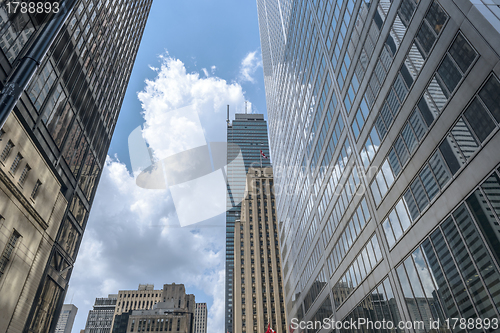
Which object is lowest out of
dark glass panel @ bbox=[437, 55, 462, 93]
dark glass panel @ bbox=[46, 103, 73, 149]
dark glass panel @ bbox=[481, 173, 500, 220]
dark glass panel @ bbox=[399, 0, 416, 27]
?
dark glass panel @ bbox=[481, 173, 500, 220]

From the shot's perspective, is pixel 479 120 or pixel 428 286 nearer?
pixel 479 120

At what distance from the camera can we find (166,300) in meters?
149

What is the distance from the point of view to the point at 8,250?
2686 cm

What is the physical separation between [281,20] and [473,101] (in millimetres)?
61647

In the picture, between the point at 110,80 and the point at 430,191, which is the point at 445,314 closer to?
the point at 430,191

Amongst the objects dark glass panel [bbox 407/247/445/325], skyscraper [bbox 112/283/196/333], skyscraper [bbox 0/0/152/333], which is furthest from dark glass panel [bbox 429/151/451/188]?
skyscraper [bbox 112/283/196/333]

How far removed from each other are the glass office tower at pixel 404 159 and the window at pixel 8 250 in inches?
1108

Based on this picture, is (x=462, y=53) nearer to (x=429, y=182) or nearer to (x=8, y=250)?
(x=429, y=182)

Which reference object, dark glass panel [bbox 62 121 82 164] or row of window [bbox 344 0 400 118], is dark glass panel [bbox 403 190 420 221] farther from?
dark glass panel [bbox 62 121 82 164]

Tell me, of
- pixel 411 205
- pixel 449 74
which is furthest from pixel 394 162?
pixel 449 74

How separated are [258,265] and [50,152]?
104 metres

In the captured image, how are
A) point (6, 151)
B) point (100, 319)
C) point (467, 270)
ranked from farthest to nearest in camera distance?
point (100, 319)
point (6, 151)
point (467, 270)

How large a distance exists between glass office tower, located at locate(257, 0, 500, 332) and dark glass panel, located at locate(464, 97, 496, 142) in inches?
1.8

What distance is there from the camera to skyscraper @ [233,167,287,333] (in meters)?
118
